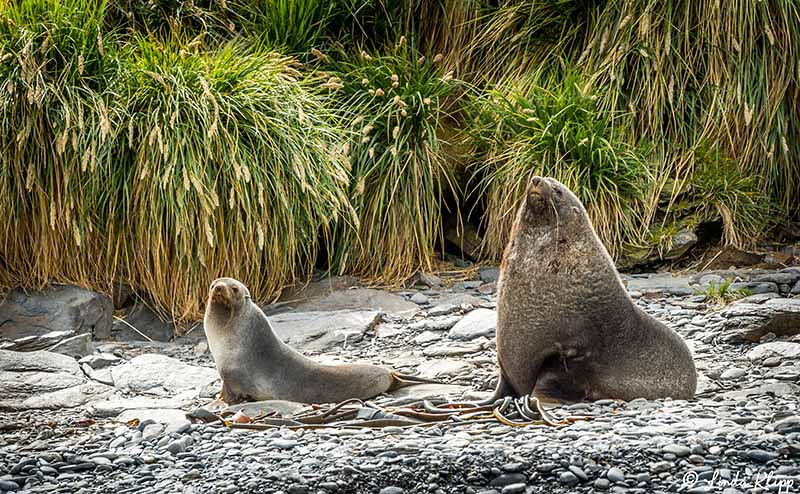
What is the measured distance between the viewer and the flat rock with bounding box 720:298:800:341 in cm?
539

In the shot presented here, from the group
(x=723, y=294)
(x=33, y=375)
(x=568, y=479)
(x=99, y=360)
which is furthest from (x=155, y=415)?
(x=723, y=294)

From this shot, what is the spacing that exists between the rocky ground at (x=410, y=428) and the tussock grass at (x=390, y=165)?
2.70ft

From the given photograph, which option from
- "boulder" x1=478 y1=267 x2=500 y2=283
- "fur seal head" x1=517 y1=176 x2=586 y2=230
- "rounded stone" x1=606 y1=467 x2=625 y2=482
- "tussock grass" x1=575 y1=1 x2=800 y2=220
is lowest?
"boulder" x1=478 y1=267 x2=500 y2=283

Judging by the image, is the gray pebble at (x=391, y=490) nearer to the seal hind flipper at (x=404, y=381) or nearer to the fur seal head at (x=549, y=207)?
the fur seal head at (x=549, y=207)

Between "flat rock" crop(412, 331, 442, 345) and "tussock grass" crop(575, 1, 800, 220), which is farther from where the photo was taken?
"tussock grass" crop(575, 1, 800, 220)

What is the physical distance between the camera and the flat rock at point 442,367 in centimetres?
541

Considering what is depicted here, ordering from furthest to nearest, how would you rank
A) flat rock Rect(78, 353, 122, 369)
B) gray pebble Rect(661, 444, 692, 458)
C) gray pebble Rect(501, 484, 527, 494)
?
flat rock Rect(78, 353, 122, 369) < gray pebble Rect(661, 444, 692, 458) < gray pebble Rect(501, 484, 527, 494)

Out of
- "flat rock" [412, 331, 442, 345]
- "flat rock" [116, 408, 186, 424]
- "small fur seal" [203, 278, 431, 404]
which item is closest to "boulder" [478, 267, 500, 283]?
"flat rock" [412, 331, 442, 345]

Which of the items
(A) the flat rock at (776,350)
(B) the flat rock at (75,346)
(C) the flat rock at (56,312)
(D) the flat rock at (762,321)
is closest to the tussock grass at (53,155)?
(C) the flat rock at (56,312)

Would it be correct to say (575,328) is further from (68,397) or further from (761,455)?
(68,397)

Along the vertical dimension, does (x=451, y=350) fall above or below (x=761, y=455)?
below

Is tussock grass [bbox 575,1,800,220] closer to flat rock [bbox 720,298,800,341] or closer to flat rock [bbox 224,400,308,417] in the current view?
flat rock [bbox 720,298,800,341]

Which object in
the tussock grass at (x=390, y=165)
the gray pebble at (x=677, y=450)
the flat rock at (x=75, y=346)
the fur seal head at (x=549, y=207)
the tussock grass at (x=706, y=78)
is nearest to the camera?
the gray pebble at (x=677, y=450)

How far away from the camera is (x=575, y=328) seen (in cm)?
428
